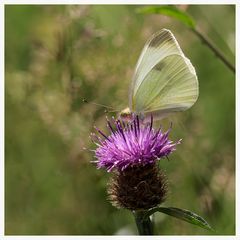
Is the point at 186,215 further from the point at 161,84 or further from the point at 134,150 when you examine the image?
the point at 161,84

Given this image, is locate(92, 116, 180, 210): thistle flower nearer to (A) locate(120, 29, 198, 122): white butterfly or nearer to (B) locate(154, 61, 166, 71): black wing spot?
(A) locate(120, 29, 198, 122): white butterfly

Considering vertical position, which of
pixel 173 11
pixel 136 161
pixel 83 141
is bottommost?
pixel 136 161

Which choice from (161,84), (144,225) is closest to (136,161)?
(144,225)

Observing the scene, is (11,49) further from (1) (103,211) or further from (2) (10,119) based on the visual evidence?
(1) (103,211)

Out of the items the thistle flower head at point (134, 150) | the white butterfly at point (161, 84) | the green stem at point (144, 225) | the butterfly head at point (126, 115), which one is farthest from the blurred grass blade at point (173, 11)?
the green stem at point (144, 225)

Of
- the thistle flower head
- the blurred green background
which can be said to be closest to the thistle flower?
the thistle flower head
